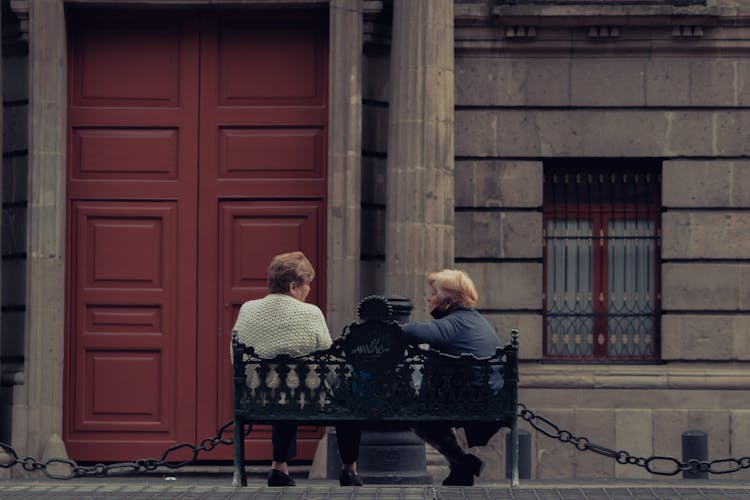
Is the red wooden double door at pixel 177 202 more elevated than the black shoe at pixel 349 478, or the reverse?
the red wooden double door at pixel 177 202

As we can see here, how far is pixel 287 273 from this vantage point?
1070 centimetres

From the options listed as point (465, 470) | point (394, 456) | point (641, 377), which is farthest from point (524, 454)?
point (465, 470)

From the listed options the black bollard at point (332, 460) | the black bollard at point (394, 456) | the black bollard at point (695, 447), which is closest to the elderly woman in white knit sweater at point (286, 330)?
the black bollard at point (394, 456)

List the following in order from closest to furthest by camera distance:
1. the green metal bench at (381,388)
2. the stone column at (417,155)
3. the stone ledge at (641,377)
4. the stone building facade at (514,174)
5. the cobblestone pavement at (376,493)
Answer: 1. the cobblestone pavement at (376,493)
2. the green metal bench at (381,388)
3. the stone column at (417,155)
4. the stone building facade at (514,174)
5. the stone ledge at (641,377)

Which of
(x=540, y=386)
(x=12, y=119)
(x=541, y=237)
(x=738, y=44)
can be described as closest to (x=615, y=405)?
(x=540, y=386)

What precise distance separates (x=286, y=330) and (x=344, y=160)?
4267mm

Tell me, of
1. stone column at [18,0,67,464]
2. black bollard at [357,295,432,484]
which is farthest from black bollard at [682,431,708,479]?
stone column at [18,0,67,464]

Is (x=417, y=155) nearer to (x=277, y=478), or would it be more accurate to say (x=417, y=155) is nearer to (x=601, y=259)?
(x=601, y=259)

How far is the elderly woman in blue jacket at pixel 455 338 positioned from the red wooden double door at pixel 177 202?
4262 millimetres

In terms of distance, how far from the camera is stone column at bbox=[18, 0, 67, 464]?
1460 centimetres

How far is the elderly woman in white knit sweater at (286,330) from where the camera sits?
416 inches

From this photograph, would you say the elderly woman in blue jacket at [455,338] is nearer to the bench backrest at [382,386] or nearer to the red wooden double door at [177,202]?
the bench backrest at [382,386]

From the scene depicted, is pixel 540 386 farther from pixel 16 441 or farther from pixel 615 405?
pixel 16 441

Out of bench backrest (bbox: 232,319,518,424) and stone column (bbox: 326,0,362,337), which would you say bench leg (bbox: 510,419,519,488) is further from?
stone column (bbox: 326,0,362,337)
